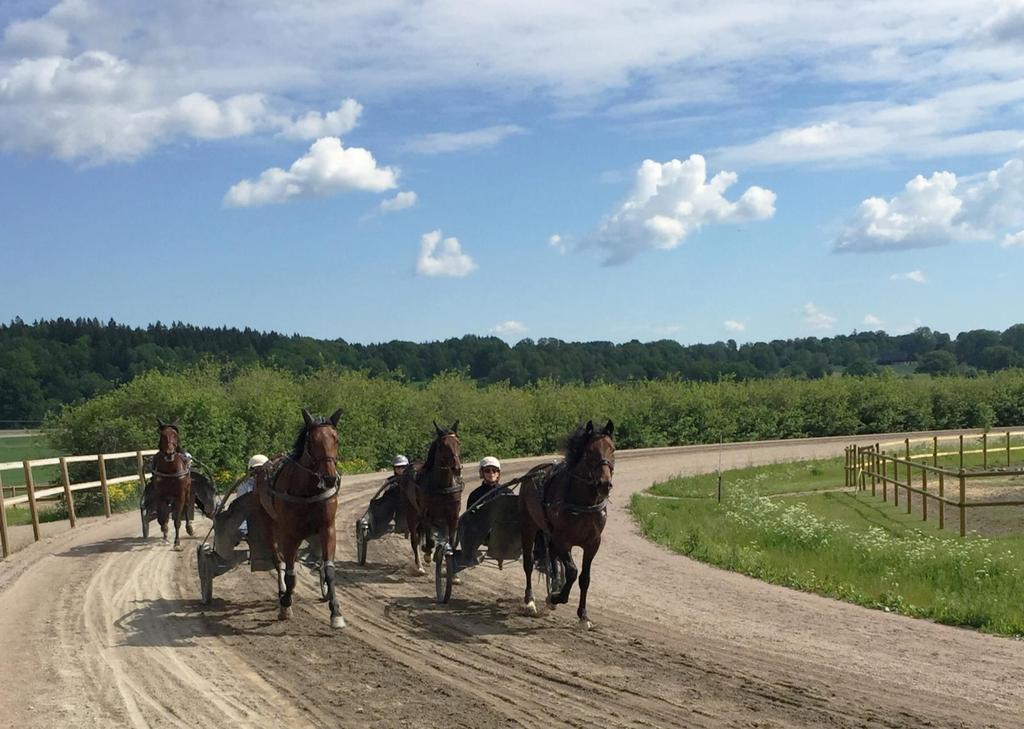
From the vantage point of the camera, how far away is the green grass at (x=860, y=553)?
41.3ft

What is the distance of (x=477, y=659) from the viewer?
9578mm

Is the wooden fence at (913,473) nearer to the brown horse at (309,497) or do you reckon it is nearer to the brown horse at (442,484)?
the brown horse at (442,484)

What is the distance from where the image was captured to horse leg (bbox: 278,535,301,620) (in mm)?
11180

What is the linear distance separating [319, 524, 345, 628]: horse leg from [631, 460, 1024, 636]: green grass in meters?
6.62

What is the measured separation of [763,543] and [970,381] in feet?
169

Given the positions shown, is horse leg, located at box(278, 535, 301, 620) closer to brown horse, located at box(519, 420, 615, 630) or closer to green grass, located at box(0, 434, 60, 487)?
brown horse, located at box(519, 420, 615, 630)

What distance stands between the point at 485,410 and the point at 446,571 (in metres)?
36.6

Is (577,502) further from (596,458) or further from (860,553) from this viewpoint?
(860,553)

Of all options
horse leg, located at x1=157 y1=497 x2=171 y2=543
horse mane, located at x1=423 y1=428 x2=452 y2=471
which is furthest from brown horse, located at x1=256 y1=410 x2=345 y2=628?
horse leg, located at x1=157 y1=497 x2=171 y2=543

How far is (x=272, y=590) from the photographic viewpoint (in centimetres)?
1338

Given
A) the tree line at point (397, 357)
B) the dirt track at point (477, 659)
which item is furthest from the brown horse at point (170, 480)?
the tree line at point (397, 357)

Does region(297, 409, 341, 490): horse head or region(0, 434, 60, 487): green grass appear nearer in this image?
region(297, 409, 341, 490): horse head

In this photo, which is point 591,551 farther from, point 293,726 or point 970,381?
point 970,381

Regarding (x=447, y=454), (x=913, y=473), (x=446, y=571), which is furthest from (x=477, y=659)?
(x=913, y=473)
